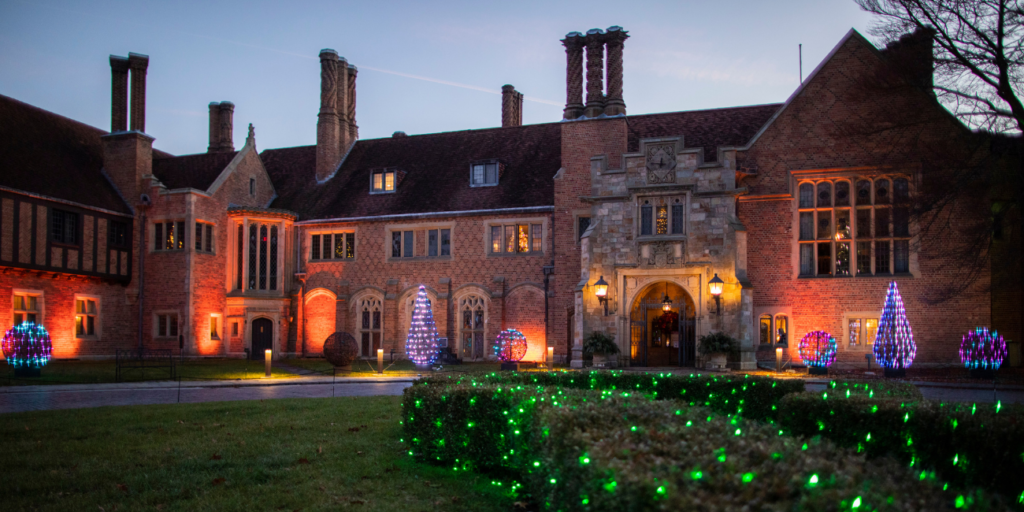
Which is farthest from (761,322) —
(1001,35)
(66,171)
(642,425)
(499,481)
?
(66,171)

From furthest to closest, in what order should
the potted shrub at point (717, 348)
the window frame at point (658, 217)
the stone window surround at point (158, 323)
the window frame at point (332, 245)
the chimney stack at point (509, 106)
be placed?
the chimney stack at point (509, 106) → the window frame at point (332, 245) → the stone window surround at point (158, 323) → the window frame at point (658, 217) → the potted shrub at point (717, 348)

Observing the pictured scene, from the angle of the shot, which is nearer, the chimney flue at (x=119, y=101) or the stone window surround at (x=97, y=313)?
the stone window surround at (x=97, y=313)

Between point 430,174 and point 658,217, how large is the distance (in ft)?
41.5

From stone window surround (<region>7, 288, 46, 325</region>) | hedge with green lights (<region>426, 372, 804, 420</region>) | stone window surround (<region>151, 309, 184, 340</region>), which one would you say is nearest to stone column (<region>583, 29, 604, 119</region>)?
hedge with green lights (<region>426, 372, 804, 420</region>)

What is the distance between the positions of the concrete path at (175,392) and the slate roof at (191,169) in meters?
15.0

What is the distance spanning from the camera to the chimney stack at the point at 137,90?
32.4 m

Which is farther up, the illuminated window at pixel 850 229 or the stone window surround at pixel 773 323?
the illuminated window at pixel 850 229

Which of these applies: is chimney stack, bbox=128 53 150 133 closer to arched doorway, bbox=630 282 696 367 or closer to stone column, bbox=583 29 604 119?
stone column, bbox=583 29 604 119

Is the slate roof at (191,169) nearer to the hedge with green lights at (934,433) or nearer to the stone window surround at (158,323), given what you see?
the stone window surround at (158,323)

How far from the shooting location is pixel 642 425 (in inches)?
230

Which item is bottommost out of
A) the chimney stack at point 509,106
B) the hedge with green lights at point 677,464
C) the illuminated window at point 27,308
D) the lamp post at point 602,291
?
the hedge with green lights at point 677,464

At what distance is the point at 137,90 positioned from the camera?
3256 cm

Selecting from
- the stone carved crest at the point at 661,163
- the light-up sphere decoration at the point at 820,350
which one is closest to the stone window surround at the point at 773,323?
the light-up sphere decoration at the point at 820,350

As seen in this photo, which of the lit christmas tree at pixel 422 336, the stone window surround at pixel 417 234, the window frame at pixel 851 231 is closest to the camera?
the window frame at pixel 851 231
